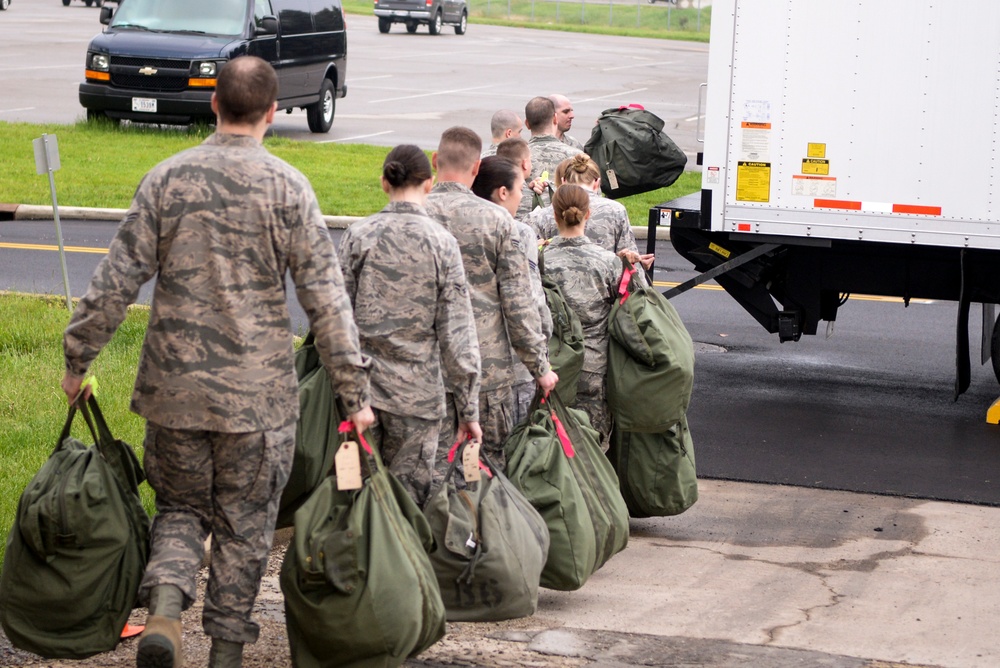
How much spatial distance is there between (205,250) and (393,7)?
43177 millimetres

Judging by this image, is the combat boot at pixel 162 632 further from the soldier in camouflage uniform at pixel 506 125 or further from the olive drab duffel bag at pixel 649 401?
the soldier in camouflage uniform at pixel 506 125

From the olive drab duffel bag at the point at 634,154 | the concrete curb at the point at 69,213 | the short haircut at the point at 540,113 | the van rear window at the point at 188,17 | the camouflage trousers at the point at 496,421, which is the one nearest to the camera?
the camouflage trousers at the point at 496,421

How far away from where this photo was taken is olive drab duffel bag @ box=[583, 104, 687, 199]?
10484 mm

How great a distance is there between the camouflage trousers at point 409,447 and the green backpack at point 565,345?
1310mm

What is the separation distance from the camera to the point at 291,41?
20.5 m

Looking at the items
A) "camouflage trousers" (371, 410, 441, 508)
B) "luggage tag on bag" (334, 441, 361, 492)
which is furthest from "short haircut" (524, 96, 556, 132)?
"luggage tag on bag" (334, 441, 361, 492)

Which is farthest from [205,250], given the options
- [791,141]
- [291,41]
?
[291,41]

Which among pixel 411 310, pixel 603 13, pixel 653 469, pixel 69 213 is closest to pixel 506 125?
pixel 653 469

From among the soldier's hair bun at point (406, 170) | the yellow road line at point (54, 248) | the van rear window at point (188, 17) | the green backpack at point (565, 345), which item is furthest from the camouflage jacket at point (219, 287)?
the van rear window at point (188, 17)

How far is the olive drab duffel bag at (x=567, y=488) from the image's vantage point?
5562 millimetres

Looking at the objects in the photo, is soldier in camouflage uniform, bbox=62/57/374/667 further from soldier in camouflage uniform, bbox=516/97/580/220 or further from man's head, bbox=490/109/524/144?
→ soldier in camouflage uniform, bbox=516/97/580/220

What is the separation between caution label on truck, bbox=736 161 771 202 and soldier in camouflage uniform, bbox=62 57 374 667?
5031 millimetres

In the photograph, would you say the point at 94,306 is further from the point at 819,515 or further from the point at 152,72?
the point at 152,72

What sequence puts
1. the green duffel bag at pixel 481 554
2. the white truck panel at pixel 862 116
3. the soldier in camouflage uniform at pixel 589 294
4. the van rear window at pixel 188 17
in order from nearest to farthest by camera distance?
the green duffel bag at pixel 481 554 → the soldier in camouflage uniform at pixel 589 294 → the white truck panel at pixel 862 116 → the van rear window at pixel 188 17
